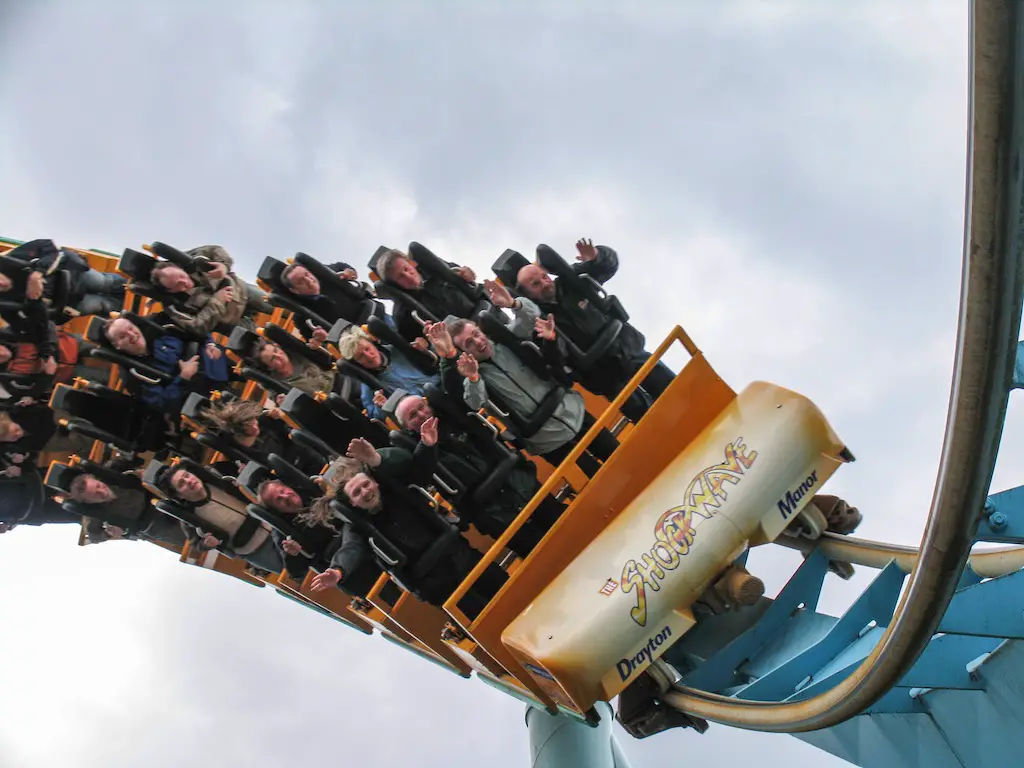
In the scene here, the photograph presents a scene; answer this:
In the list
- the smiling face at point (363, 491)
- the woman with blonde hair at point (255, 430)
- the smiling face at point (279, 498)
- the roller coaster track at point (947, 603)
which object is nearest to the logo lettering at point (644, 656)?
the roller coaster track at point (947, 603)

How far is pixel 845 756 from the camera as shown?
3123 millimetres

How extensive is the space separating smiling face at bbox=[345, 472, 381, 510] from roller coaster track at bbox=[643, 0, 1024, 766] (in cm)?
162

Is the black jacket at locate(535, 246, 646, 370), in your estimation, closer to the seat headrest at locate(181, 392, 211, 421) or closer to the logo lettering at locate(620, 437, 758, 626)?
the logo lettering at locate(620, 437, 758, 626)

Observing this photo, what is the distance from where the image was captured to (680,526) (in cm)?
340

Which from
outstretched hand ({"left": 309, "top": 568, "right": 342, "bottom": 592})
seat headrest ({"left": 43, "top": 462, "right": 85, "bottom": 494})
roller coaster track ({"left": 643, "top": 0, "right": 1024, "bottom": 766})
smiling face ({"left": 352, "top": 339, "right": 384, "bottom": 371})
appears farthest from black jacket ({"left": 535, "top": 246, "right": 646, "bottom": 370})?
seat headrest ({"left": 43, "top": 462, "right": 85, "bottom": 494})

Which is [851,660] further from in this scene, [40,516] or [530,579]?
[40,516]

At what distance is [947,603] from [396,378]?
128 inches

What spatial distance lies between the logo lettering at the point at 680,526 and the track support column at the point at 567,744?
8.20 feet

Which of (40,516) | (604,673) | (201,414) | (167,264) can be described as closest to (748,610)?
(604,673)

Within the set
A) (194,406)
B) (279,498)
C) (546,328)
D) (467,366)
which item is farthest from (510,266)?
(194,406)

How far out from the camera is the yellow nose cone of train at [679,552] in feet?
10.9

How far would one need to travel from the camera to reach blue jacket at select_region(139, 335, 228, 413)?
17.5 feet

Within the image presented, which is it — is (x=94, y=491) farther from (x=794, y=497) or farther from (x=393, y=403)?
(x=794, y=497)

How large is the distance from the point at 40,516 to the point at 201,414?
1.93 m
